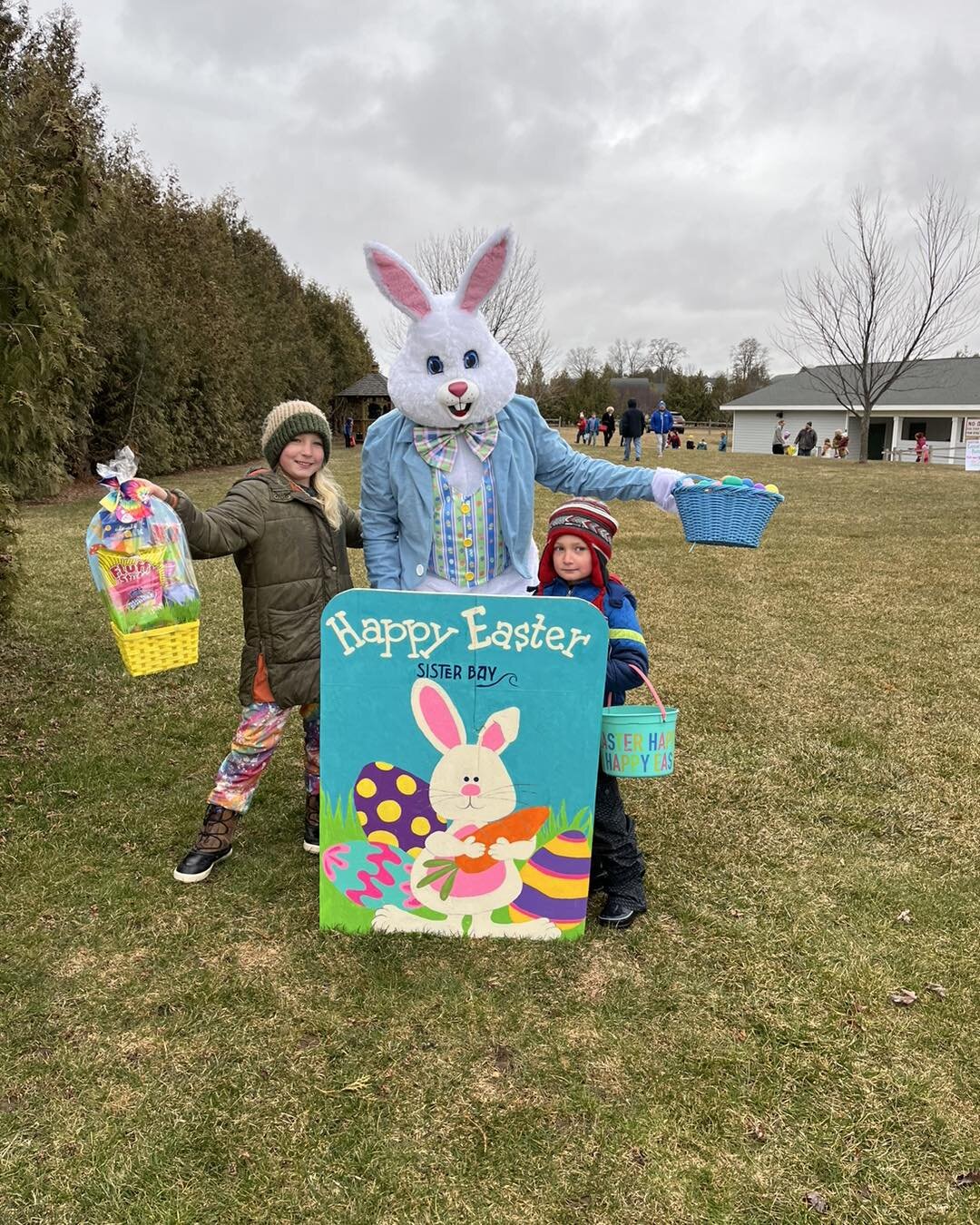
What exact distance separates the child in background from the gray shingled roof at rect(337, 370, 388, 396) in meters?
35.1

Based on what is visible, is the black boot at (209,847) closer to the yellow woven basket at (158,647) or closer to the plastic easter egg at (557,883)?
the yellow woven basket at (158,647)

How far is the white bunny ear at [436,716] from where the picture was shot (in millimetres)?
2627

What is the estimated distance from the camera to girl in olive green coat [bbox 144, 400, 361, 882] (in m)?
2.96

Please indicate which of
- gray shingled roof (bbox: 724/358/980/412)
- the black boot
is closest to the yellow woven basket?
the black boot

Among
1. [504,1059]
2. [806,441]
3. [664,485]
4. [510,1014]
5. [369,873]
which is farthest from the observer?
[806,441]

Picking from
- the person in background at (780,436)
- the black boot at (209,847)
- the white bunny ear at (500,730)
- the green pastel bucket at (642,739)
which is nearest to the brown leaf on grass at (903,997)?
the green pastel bucket at (642,739)

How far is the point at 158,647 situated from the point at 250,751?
0.50 meters

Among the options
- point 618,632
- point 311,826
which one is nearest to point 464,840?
point 618,632

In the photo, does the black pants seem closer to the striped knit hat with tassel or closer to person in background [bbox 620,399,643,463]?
the striped knit hat with tassel

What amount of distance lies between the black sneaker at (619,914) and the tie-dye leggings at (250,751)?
129cm

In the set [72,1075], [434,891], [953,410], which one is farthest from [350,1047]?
[953,410]

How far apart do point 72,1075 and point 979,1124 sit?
2338 mm

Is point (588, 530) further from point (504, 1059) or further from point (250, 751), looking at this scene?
point (504, 1059)

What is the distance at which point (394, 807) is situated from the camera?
2.68 metres
